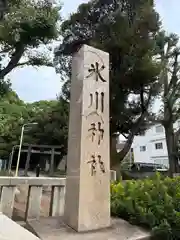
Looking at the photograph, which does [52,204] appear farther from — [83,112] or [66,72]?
[66,72]

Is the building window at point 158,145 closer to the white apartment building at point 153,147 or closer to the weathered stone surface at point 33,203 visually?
the white apartment building at point 153,147

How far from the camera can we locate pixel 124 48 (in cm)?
1212

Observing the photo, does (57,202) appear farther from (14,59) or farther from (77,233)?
(14,59)

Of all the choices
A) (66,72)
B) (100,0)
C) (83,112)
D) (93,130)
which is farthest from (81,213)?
(100,0)

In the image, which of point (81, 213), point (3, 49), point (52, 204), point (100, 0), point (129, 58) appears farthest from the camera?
point (100, 0)

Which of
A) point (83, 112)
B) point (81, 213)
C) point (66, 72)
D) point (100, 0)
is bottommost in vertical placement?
point (81, 213)

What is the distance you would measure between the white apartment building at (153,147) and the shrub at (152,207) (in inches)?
1122

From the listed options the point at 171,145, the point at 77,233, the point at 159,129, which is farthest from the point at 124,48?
the point at 159,129

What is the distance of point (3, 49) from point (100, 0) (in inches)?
324

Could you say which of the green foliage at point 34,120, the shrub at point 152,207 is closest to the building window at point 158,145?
the green foliage at point 34,120

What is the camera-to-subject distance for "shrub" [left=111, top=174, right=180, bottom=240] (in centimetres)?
281

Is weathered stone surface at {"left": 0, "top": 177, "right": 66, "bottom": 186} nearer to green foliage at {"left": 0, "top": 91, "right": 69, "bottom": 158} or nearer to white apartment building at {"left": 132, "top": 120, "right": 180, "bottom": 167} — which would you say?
green foliage at {"left": 0, "top": 91, "right": 69, "bottom": 158}

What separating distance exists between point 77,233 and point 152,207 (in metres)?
1.10

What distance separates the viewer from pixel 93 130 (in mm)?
3203
